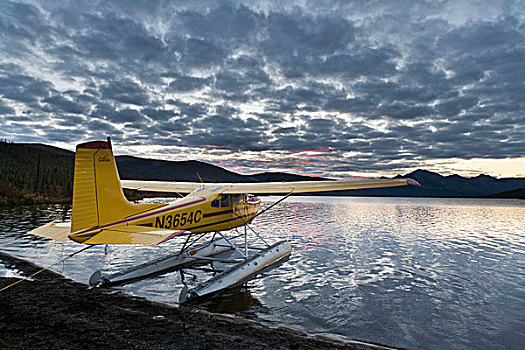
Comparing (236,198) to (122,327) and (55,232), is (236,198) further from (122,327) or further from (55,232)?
(122,327)

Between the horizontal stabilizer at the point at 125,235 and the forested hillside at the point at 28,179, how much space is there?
34.6 m

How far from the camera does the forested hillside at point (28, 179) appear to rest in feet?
118

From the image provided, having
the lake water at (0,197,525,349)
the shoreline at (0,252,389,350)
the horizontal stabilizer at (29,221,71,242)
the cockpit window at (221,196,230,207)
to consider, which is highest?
the cockpit window at (221,196,230,207)

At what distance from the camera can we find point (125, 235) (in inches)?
244

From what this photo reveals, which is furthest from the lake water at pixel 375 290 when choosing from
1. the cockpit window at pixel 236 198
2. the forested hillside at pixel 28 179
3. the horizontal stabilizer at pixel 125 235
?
the forested hillside at pixel 28 179

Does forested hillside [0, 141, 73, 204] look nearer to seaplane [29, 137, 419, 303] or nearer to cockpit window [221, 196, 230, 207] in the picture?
seaplane [29, 137, 419, 303]

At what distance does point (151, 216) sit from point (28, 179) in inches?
2348

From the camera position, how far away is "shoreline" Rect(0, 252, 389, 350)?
4523mm

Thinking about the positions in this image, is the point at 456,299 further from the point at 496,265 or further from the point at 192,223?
the point at 192,223

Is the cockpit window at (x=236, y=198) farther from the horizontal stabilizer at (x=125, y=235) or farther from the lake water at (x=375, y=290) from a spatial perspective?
the horizontal stabilizer at (x=125, y=235)

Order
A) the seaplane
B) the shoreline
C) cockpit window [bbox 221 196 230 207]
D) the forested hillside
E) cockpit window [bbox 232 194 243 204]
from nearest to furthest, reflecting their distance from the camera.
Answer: the shoreline, the seaplane, cockpit window [bbox 221 196 230 207], cockpit window [bbox 232 194 243 204], the forested hillside

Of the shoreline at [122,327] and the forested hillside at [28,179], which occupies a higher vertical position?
the forested hillside at [28,179]

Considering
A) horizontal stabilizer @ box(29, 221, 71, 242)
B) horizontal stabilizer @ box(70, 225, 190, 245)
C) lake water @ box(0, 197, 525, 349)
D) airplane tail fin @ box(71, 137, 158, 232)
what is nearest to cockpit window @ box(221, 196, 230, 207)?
lake water @ box(0, 197, 525, 349)

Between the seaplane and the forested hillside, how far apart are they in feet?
110
